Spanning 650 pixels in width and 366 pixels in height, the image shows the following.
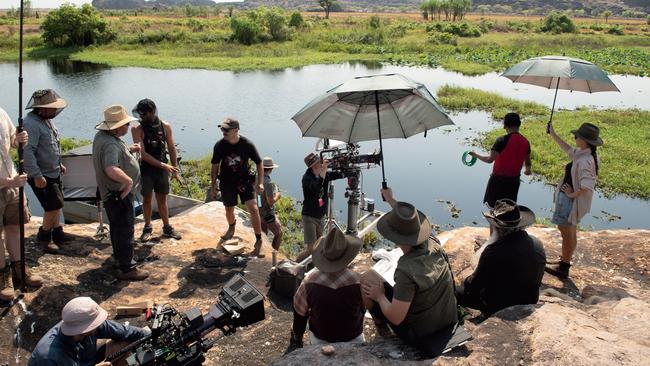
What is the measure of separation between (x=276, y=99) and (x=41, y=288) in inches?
779

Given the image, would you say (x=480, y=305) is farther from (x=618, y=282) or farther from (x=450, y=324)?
(x=618, y=282)

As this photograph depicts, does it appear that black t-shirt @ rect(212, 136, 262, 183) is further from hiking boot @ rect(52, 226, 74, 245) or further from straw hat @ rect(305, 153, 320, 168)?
hiking boot @ rect(52, 226, 74, 245)

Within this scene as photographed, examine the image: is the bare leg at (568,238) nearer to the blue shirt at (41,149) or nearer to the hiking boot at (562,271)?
the hiking boot at (562,271)

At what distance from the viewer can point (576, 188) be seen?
544cm

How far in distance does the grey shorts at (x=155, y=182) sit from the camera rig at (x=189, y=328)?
2.79 metres

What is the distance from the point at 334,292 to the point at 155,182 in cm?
352

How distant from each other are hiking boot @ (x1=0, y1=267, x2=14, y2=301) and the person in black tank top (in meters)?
1.88

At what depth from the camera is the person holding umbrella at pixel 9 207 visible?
14.9 feet

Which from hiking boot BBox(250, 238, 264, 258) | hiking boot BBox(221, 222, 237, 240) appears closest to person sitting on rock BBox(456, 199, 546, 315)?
hiking boot BBox(250, 238, 264, 258)

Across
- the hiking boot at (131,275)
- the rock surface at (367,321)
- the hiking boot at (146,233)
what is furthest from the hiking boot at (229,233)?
the hiking boot at (131,275)

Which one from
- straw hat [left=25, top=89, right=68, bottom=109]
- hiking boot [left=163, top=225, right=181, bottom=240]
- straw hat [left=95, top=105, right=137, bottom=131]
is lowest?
hiking boot [left=163, top=225, right=181, bottom=240]

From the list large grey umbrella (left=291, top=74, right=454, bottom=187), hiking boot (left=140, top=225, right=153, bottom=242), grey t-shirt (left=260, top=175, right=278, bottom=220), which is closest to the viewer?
large grey umbrella (left=291, top=74, right=454, bottom=187)

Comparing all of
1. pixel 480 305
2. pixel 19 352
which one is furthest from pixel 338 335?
pixel 19 352

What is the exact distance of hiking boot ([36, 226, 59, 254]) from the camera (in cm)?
567
